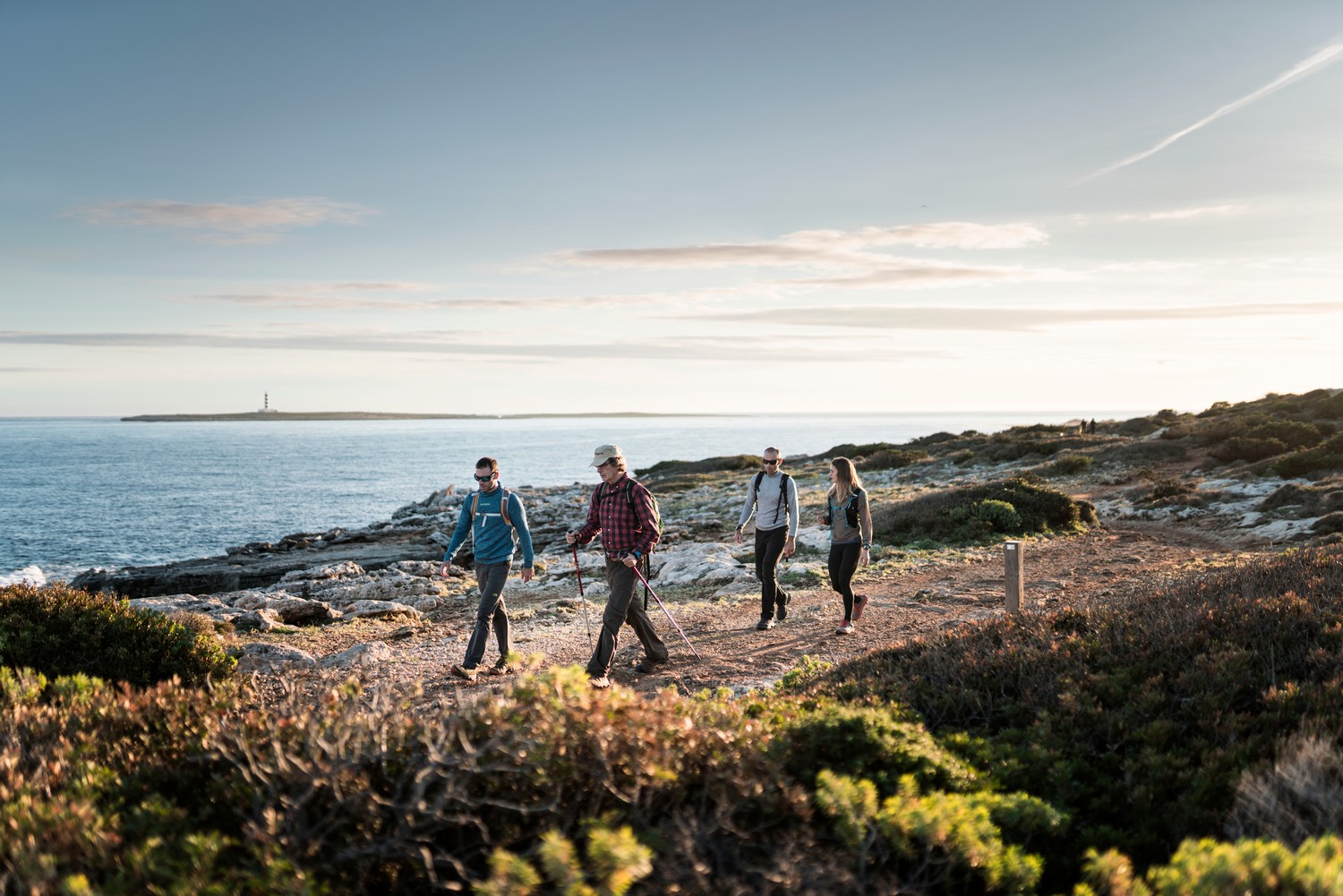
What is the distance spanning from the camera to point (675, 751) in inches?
153

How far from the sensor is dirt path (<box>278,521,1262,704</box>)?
9711 millimetres

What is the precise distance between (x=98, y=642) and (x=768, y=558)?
25.5 feet

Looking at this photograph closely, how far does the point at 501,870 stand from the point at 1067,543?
1787 centimetres

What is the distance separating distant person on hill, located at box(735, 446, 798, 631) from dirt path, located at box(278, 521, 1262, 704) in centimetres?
71

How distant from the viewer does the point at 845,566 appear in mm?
10766

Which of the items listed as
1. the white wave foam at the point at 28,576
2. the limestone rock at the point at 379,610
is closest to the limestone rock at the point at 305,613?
the limestone rock at the point at 379,610

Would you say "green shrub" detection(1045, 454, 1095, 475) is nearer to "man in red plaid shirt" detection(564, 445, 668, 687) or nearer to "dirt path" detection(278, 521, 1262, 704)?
"dirt path" detection(278, 521, 1262, 704)

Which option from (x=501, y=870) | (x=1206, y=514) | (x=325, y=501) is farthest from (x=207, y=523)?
(x=501, y=870)

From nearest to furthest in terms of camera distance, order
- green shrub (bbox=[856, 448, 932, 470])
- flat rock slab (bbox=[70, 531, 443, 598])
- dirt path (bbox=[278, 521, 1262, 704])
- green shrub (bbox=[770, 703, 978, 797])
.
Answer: green shrub (bbox=[770, 703, 978, 797]) → dirt path (bbox=[278, 521, 1262, 704]) → flat rock slab (bbox=[70, 531, 443, 598]) → green shrub (bbox=[856, 448, 932, 470])

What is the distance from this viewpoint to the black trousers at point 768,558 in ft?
36.7

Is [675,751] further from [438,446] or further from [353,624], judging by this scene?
[438,446]

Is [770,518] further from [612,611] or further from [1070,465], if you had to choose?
[1070,465]

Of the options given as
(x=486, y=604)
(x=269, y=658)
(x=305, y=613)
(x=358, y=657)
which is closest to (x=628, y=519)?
(x=486, y=604)

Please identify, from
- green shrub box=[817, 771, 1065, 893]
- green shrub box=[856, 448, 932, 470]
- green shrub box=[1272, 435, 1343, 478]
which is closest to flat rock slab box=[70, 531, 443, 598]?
green shrub box=[817, 771, 1065, 893]
